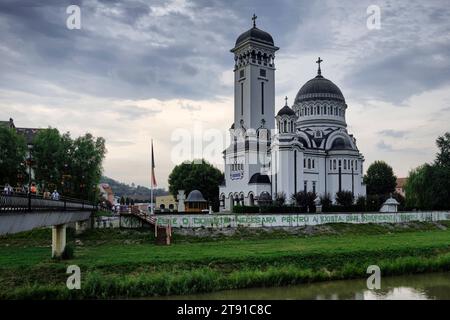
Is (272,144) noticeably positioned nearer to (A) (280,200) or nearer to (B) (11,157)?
(A) (280,200)

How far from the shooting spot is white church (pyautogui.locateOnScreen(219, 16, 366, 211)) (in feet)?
227

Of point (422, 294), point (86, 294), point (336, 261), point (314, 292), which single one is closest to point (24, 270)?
point (86, 294)

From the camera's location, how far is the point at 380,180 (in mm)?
97938

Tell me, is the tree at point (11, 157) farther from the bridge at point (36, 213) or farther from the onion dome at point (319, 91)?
the onion dome at point (319, 91)

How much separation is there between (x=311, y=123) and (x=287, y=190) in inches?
676

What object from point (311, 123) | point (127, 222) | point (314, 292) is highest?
point (311, 123)

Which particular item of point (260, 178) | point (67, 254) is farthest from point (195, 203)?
point (67, 254)

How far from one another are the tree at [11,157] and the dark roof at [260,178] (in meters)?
30.6

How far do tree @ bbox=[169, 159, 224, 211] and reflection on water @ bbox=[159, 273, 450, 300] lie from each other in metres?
54.8

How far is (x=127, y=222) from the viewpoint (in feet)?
148

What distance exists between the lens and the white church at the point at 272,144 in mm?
69312

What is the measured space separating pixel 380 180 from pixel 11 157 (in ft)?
231
